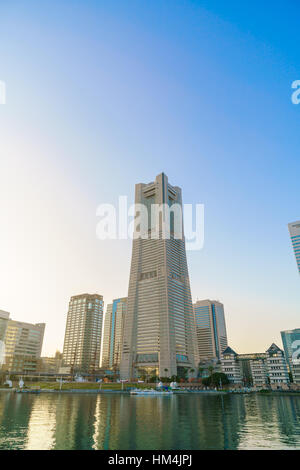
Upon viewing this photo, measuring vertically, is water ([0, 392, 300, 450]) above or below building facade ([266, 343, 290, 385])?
below

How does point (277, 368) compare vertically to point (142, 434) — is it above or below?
above

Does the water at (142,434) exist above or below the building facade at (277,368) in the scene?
below

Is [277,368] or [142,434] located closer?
[142,434]

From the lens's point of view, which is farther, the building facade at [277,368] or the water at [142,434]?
the building facade at [277,368]

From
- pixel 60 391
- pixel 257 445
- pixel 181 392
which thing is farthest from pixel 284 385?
pixel 257 445

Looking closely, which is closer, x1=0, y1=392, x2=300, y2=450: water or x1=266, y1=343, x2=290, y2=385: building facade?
x1=0, y1=392, x2=300, y2=450: water
